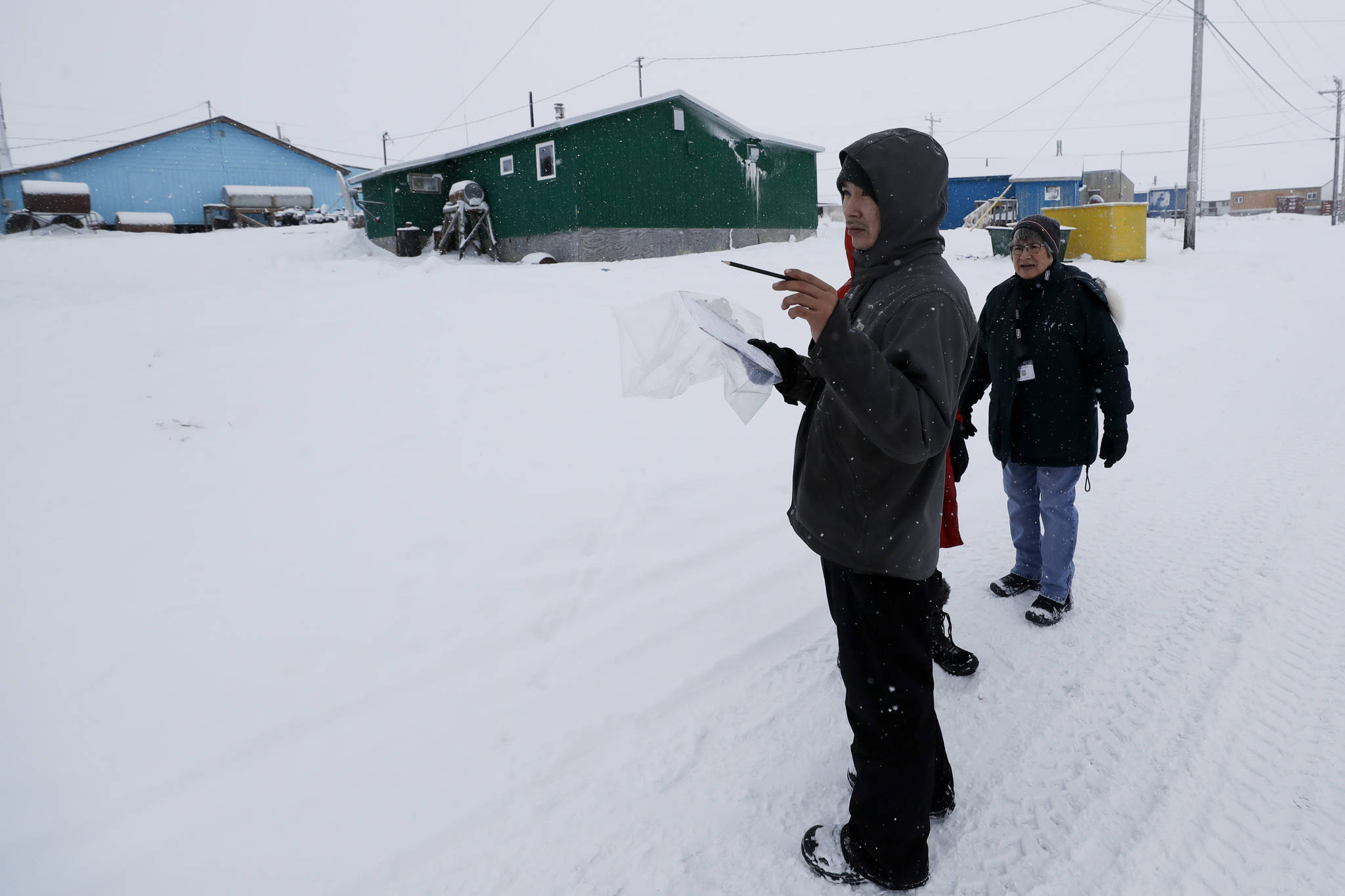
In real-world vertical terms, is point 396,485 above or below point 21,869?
above

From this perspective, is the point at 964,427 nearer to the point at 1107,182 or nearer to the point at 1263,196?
the point at 1107,182

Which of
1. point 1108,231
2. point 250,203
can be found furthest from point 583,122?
point 250,203

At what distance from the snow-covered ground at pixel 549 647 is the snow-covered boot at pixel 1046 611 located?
52 millimetres

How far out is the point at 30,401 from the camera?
16.2ft

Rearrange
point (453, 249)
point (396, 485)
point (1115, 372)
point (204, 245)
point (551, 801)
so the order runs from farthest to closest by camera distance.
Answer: point (453, 249) < point (204, 245) < point (396, 485) < point (1115, 372) < point (551, 801)

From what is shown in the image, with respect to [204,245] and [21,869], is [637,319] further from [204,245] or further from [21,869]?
[204,245]

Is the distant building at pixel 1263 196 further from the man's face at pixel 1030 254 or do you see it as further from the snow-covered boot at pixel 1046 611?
the snow-covered boot at pixel 1046 611

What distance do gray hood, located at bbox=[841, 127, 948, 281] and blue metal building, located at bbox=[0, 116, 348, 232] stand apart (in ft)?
88.7

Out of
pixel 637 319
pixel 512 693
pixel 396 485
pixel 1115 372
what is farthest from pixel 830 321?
pixel 396 485

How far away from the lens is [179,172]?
27297 millimetres

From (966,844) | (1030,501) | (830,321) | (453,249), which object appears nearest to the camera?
(830,321)

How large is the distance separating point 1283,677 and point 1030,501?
1.17 meters

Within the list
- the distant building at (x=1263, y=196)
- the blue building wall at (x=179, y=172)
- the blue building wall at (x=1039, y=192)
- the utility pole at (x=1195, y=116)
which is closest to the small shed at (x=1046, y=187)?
the blue building wall at (x=1039, y=192)

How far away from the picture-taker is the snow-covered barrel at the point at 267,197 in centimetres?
2744
